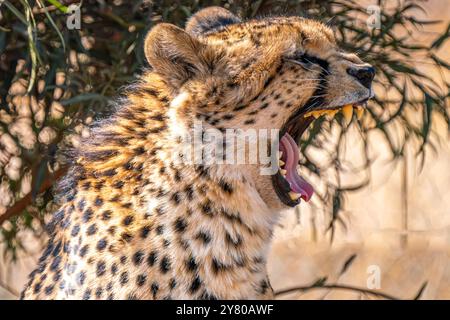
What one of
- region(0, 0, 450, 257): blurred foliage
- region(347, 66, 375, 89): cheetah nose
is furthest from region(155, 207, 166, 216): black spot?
region(0, 0, 450, 257): blurred foliage

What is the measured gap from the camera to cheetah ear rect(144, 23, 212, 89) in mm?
2361

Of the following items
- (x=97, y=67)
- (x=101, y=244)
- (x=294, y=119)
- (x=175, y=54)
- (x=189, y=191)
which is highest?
(x=97, y=67)

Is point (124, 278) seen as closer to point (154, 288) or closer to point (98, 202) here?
point (154, 288)

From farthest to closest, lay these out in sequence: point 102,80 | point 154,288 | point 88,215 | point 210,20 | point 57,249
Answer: point 102,80
point 210,20
point 57,249
point 88,215
point 154,288

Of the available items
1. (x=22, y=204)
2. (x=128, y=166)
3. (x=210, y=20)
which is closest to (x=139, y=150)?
(x=128, y=166)

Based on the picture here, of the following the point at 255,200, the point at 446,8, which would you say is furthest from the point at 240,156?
the point at 446,8

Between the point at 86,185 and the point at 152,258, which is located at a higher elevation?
the point at 86,185

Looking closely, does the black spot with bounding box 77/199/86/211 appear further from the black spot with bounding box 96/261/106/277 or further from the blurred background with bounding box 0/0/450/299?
the blurred background with bounding box 0/0/450/299

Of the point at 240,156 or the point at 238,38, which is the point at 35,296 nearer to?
the point at 240,156

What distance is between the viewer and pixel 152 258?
2.37m

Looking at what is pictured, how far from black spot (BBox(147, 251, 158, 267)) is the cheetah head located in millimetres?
277

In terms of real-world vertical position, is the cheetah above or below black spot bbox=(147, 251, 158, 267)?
above

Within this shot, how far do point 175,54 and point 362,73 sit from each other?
1.37 ft

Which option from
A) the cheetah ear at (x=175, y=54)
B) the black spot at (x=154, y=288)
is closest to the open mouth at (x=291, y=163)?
the cheetah ear at (x=175, y=54)
